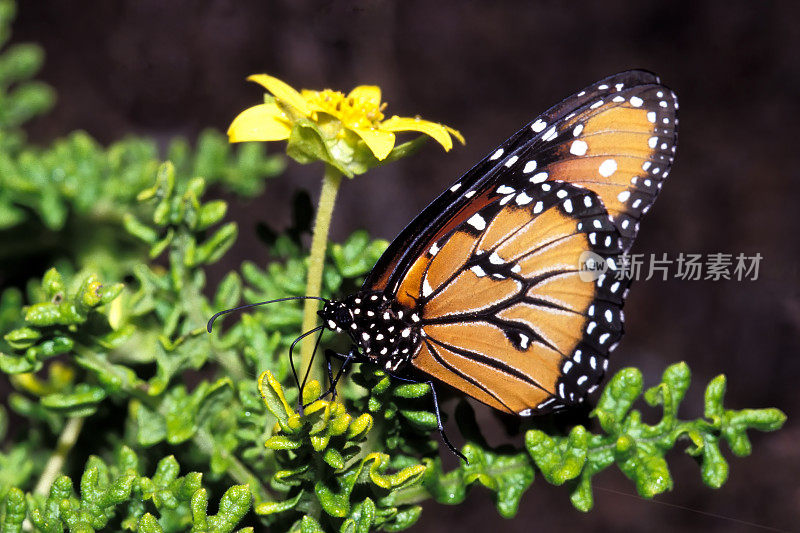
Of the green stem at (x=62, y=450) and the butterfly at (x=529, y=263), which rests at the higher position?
the butterfly at (x=529, y=263)

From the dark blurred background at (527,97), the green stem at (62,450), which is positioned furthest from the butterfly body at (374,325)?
the dark blurred background at (527,97)

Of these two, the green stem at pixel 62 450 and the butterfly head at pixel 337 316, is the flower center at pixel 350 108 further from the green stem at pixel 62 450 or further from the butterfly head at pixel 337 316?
the green stem at pixel 62 450

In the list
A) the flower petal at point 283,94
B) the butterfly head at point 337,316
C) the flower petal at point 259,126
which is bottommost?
the butterfly head at point 337,316

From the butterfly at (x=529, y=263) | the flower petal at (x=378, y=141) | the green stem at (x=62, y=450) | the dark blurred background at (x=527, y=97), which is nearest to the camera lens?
the flower petal at (x=378, y=141)

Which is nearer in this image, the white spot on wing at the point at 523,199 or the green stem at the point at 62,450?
the white spot on wing at the point at 523,199

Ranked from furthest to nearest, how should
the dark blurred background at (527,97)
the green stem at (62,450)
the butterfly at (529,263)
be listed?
the dark blurred background at (527,97) → the green stem at (62,450) → the butterfly at (529,263)

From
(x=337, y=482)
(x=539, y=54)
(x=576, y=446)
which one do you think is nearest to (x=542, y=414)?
(x=576, y=446)

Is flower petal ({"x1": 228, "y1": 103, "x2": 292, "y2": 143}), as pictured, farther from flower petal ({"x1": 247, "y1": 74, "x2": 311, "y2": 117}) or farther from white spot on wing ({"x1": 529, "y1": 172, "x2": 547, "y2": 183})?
white spot on wing ({"x1": 529, "y1": 172, "x2": 547, "y2": 183})

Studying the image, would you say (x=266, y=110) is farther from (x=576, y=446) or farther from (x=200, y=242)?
(x=576, y=446)

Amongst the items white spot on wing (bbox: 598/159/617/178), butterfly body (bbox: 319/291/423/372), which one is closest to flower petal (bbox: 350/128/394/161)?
butterfly body (bbox: 319/291/423/372)
